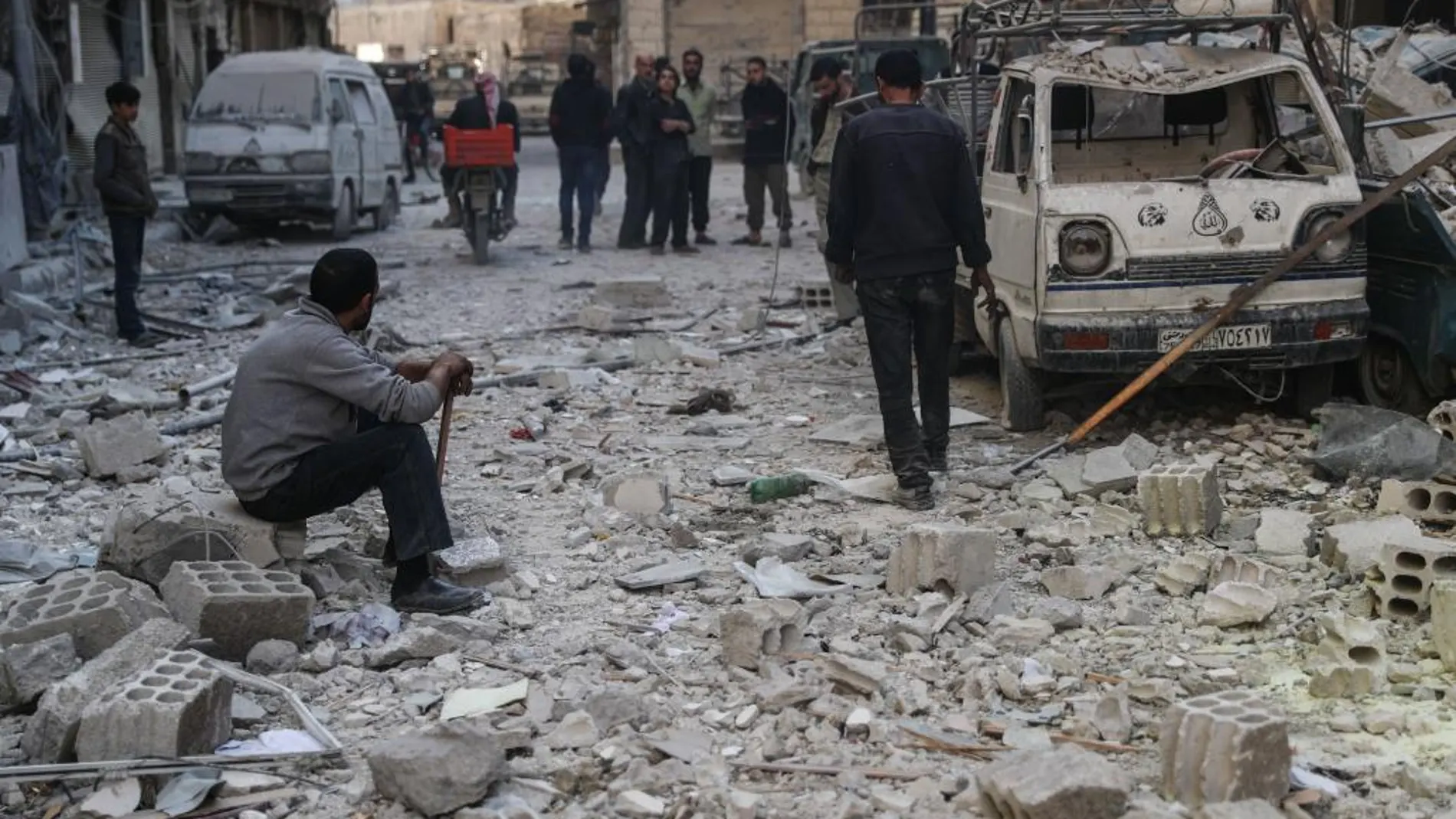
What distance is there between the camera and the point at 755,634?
540cm

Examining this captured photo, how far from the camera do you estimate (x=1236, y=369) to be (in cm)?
845

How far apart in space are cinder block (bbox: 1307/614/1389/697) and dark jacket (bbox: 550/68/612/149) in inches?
521

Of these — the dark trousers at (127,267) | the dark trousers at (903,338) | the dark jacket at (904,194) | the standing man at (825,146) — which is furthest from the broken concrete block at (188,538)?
the dark trousers at (127,267)

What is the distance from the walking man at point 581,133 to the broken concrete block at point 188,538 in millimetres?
11724

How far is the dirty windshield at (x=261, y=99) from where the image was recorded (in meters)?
19.1

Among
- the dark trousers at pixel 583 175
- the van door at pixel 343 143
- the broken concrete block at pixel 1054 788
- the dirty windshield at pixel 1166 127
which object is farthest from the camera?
the van door at pixel 343 143

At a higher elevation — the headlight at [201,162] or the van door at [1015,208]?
the van door at [1015,208]

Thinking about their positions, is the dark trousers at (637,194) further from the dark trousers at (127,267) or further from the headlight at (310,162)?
the dark trousers at (127,267)

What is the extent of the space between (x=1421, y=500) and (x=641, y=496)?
300 cm

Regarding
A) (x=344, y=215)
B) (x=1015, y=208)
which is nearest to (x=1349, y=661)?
(x=1015, y=208)

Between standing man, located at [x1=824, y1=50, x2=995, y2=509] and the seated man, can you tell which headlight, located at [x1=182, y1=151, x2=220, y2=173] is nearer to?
standing man, located at [x1=824, y1=50, x2=995, y2=509]

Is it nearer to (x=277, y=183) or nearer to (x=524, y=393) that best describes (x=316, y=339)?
(x=524, y=393)

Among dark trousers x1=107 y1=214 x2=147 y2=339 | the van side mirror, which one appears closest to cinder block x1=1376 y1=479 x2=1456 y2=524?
the van side mirror

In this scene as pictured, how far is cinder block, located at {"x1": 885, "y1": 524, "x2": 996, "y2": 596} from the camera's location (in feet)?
19.8
